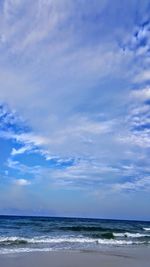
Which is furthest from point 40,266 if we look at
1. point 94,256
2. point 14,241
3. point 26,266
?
point 14,241

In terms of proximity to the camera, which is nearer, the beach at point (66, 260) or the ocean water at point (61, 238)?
the beach at point (66, 260)

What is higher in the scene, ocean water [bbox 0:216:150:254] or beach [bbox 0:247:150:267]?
ocean water [bbox 0:216:150:254]

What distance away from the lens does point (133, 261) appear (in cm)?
1540

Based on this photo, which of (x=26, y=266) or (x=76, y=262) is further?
(x=76, y=262)

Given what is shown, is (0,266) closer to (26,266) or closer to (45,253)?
(26,266)

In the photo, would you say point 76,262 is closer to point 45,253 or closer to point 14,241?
point 45,253

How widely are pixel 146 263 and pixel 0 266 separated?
614 centimetres

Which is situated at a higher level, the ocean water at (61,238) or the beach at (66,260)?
the ocean water at (61,238)

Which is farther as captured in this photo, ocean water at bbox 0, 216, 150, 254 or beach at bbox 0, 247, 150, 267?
ocean water at bbox 0, 216, 150, 254

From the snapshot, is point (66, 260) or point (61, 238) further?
point (61, 238)

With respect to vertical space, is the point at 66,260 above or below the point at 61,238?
below

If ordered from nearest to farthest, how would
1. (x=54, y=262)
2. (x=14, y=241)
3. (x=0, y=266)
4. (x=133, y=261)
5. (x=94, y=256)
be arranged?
1. (x=0, y=266)
2. (x=54, y=262)
3. (x=133, y=261)
4. (x=94, y=256)
5. (x=14, y=241)

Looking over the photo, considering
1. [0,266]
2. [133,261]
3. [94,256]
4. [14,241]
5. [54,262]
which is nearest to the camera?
[0,266]

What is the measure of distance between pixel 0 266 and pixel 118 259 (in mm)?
5564
